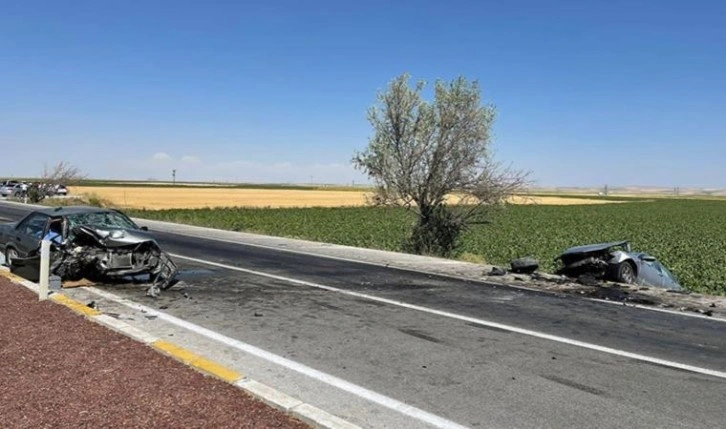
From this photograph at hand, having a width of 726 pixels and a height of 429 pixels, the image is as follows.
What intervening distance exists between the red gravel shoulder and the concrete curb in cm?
9

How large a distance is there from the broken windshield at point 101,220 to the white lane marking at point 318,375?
3.00 m

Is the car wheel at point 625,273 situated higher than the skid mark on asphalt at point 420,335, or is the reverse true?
the car wheel at point 625,273

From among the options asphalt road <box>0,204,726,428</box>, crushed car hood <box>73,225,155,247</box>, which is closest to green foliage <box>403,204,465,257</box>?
asphalt road <box>0,204,726,428</box>

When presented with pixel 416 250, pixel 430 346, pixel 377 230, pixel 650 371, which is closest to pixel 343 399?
pixel 430 346

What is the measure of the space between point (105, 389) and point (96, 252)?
6.04 m

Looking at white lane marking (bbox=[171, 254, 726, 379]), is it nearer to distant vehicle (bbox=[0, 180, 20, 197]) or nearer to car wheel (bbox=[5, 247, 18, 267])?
car wheel (bbox=[5, 247, 18, 267])

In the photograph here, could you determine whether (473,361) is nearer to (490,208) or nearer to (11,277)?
(11,277)

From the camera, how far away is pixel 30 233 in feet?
37.4

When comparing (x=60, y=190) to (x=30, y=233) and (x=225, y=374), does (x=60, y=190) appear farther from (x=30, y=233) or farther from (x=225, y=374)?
(x=225, y=374)

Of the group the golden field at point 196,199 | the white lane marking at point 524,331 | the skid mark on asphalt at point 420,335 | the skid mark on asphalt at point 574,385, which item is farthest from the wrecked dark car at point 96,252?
the golden field at point 196,199

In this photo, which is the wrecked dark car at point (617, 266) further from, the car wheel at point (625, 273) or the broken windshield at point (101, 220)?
the broken windshield at point (101, 220)

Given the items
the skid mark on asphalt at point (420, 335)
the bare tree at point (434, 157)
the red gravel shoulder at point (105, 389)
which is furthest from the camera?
the bare tree at point (434, 157)

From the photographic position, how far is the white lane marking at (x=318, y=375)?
454cm

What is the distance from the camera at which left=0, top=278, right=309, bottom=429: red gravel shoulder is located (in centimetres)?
408
